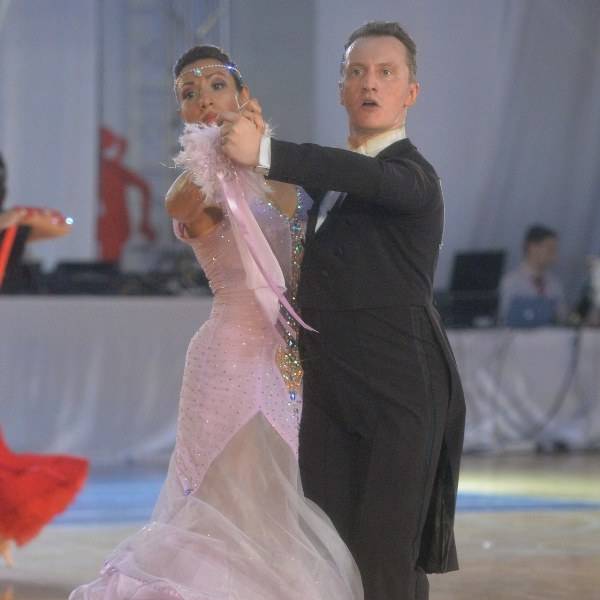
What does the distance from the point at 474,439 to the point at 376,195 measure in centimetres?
536

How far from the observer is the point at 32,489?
13.2 feet

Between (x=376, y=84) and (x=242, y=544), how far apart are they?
2.97ft

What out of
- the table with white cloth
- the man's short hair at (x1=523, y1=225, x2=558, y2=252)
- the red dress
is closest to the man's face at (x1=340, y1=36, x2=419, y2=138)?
the red dress

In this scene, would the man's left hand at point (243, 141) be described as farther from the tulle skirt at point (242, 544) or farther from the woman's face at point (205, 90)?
the tulle skirt at point (242, 544)

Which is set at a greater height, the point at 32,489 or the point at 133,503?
the point at 32,489

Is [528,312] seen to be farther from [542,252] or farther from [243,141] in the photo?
[243,141]

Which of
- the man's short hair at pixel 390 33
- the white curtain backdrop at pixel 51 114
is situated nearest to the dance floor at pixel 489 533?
the man's short hair at pixel 390 33

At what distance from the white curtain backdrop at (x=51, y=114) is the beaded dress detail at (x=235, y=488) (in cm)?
614

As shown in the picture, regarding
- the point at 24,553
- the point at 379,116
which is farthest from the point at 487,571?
the point at 379,116

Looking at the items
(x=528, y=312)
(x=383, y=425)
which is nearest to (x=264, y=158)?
(x=383, y=425)

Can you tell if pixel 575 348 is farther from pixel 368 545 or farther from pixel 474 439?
pixel 368 545

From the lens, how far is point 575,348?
7582 millimetres

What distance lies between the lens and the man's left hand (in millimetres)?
2266

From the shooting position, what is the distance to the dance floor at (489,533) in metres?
4.02
